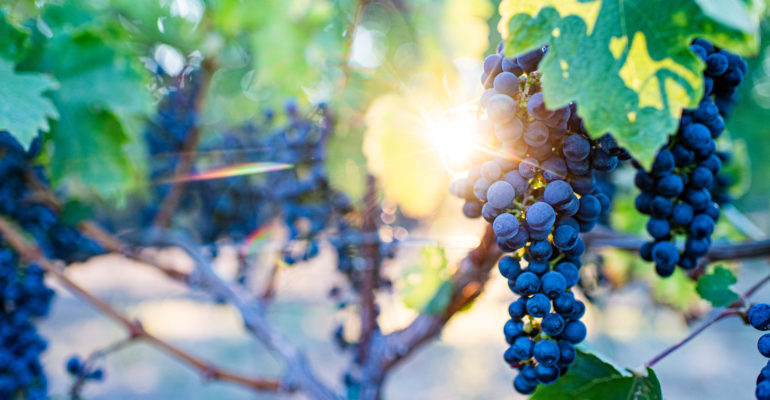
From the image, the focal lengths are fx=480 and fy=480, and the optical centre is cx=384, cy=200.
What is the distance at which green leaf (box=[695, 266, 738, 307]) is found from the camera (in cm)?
52

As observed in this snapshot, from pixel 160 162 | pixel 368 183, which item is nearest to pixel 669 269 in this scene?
pixel 368 183

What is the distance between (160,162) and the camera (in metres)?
1.68

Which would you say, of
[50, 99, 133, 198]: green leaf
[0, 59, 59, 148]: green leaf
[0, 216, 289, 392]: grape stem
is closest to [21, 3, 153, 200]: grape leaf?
[50, 99, 133, 198]: green leaf

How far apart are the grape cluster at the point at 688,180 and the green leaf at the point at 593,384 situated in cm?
12

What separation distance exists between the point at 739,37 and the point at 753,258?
56 cm

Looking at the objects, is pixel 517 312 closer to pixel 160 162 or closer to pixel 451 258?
pixel 451 258

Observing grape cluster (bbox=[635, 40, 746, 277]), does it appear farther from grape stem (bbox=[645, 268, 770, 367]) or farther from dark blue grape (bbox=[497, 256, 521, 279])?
dark blue grape (bbox=[497, 256, 521, 279])

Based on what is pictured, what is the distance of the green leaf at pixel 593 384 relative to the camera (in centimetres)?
50

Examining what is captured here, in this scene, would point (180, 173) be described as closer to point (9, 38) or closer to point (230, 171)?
point (230, 171)

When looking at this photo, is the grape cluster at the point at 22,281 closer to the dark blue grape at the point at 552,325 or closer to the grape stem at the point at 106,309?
the grape stem at the point at 106,309

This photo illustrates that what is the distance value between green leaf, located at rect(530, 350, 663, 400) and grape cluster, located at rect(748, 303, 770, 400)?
11 centimetres

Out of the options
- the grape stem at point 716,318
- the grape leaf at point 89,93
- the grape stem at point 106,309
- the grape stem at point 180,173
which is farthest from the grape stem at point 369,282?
the grape stem at point 180,173

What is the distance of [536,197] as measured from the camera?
17.9 inches

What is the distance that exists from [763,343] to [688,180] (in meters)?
0.19
